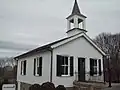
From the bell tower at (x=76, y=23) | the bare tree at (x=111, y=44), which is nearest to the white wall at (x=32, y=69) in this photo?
the bell tower at (x=76, y=23)

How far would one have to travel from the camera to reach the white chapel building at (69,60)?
13.5 meters

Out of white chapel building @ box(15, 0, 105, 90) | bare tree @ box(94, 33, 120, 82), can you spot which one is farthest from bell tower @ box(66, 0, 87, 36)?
bare tree @ box(94, 33, 120, 82)

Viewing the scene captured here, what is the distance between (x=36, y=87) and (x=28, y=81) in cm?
645

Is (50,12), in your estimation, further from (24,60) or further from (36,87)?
(36,87)

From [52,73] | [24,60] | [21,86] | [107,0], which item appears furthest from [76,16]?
[21,86]

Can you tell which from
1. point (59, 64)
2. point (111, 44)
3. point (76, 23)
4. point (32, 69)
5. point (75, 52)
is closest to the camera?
point (59, 64)

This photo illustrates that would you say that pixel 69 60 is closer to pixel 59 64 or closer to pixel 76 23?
pixel 59 64

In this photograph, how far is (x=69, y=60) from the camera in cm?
1409

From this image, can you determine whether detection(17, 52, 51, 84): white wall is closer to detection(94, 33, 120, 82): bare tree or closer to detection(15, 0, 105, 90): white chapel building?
detection(15, 0, 105, 90): white chapel building

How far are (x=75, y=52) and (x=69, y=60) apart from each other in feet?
3.39

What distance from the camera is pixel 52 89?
449 inches

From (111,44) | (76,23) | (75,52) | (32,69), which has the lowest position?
(32,69)

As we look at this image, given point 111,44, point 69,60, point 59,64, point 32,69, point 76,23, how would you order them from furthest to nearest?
point 111,44, point 32,69, point 76,23, point 69,60, point 59,64

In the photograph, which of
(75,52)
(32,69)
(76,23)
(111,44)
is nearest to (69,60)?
(75,52)
